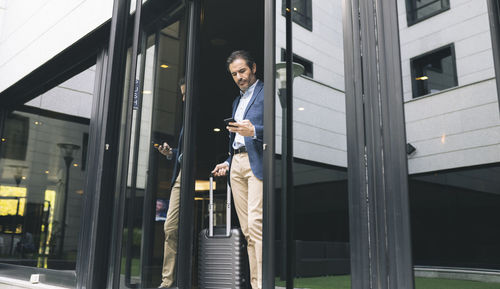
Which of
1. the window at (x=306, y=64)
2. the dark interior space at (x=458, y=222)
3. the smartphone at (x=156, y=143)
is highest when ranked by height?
the window at (x=306, y=64)

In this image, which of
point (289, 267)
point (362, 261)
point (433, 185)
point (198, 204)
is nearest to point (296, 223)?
point (289, 267)

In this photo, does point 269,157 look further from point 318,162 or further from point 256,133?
point 256,133

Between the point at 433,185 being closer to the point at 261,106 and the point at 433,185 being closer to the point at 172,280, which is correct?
the point at 261,106

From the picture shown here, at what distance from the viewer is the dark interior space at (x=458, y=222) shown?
1.20 m

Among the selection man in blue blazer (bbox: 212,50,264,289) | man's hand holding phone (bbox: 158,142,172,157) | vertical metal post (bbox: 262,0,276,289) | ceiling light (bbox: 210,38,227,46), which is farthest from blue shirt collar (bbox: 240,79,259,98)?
ceiling light (bbox: 210,38,227,46)

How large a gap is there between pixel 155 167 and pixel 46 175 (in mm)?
2333

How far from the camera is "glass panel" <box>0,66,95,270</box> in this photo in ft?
13.2

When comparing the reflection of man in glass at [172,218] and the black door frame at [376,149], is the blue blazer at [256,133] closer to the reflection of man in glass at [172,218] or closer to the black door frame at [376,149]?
the reflection of man in glass at [172,218]

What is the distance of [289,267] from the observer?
74.9 inches

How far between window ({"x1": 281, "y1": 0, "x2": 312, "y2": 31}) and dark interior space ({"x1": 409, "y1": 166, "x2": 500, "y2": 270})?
942mm

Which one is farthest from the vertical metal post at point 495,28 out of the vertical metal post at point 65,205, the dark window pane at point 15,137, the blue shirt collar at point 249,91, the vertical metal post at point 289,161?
the dark window pane at point 15,137

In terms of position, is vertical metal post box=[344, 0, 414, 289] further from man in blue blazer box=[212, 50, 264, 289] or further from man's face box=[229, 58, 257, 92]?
man's face box=[229, 58, 257, 92]

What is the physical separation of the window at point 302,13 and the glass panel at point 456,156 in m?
0.56

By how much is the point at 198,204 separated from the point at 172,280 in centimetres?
228
